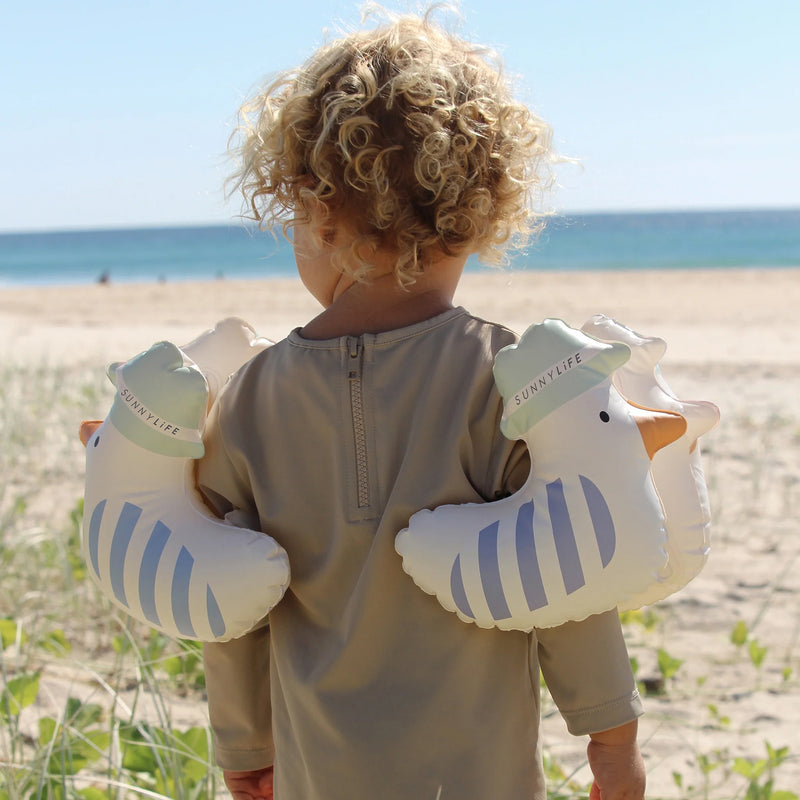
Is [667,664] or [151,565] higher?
[151,565]

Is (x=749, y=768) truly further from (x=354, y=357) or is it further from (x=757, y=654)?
(x=354, y=357)

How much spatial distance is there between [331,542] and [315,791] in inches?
13.7

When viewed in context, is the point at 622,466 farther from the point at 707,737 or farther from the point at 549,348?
the point at 707,737

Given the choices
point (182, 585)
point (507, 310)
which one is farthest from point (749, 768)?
point (507, 310)

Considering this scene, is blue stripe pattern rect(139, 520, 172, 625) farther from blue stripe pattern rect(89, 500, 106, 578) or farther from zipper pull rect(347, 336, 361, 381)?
zipper pull rect(347, 336, 361, 381)

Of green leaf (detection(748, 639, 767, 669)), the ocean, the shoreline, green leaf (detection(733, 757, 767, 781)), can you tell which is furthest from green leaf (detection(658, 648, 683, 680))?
the ocean

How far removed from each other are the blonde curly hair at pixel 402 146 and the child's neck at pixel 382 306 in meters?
0.03

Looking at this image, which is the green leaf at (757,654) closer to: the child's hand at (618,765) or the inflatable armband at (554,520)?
the child's hand at (618,765)

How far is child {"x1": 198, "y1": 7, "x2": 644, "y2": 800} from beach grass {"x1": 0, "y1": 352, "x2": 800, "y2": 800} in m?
0.45

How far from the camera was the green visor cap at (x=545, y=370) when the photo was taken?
3.72 feet

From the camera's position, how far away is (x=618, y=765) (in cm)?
124

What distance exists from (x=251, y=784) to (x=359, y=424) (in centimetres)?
69

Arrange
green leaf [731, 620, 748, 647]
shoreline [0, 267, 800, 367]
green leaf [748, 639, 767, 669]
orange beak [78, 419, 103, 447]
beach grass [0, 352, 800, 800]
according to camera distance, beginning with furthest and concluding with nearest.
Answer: shoreline [0, 267, 800, 367] < green leaf [731, 620, 748, 647] < green leaf [748, 639, 767, 669] < beach grass [0, 352, 800, 800] < orange beak [78, 419, 103, 447]

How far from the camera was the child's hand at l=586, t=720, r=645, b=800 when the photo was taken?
1.23 meters
